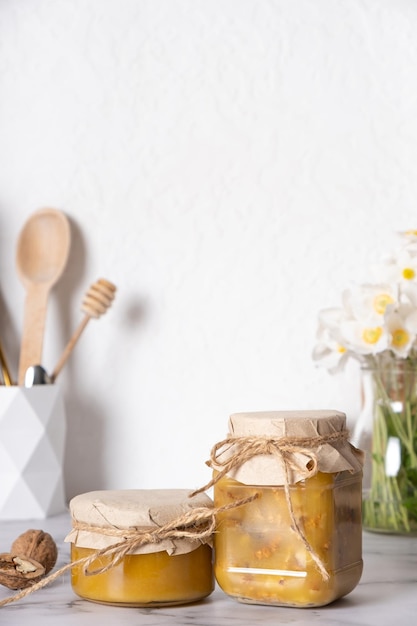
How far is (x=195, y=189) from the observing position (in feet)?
3.59

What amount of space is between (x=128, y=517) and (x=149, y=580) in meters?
0.05

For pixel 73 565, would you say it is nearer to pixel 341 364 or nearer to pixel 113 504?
pixel 113 504

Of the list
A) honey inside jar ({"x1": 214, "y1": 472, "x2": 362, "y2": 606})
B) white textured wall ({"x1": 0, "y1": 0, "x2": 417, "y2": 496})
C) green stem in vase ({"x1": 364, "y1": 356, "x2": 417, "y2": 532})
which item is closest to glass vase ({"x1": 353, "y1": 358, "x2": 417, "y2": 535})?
green stem in vase ({"x1": 364, "y1": 356, "x2": 417, "y2": 532})

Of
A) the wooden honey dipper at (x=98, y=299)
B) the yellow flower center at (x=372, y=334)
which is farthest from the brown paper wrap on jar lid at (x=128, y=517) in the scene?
Answer: the wooden honey dipper at (x=98, y=299)

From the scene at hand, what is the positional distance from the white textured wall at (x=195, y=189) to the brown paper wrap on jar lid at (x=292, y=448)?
1.44 ft

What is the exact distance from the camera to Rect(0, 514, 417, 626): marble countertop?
591mm

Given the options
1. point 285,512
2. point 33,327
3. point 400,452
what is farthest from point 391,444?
point 33,327

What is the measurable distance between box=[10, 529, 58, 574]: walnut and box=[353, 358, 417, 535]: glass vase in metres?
0.35

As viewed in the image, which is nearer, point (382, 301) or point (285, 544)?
point (285, 544)

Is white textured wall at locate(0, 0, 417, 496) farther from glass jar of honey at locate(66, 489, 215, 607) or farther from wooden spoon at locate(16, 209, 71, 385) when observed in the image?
glass jar of honey at locate(66, 489, 215, 607)

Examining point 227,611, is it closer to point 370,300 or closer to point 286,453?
point 286,453

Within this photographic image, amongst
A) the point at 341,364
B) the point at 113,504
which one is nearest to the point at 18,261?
the point at 341,364

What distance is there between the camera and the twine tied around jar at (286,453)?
578 mm

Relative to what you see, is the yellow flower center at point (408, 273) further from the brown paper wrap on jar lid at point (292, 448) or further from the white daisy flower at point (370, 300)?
the brown paper wrap on jar lid at point (292, 448)
